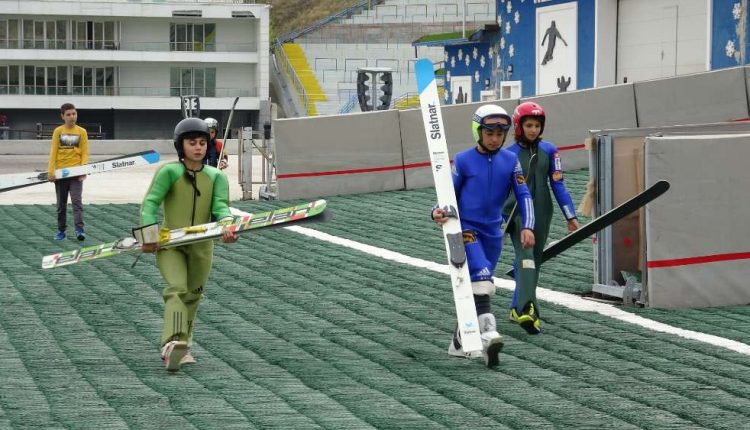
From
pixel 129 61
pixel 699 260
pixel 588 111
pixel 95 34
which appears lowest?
pixel 699 260

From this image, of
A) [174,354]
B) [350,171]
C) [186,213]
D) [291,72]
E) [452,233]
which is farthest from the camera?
[291,72]

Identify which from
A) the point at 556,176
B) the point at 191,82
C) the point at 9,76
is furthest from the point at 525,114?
the point at 9,76

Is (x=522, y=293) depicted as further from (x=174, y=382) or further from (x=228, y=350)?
(x=174, y=382)

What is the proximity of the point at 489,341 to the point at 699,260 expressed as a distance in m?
3.49

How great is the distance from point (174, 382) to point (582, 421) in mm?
2671

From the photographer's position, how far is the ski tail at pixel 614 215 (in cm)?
1073

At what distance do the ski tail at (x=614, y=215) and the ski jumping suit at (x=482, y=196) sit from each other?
1.49 m

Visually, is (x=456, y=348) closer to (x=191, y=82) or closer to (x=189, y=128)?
(x=189, y=128)

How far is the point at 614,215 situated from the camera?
36.6 feet

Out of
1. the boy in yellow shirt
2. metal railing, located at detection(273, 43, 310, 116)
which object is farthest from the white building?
the boy in yellow shirt

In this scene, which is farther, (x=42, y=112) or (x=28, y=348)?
(x=42, y=112)

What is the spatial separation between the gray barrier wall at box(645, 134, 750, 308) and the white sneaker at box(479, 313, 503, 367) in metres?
2.84

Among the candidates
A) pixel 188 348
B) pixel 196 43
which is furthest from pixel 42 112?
pixel 188 348

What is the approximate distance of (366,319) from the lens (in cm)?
1131
